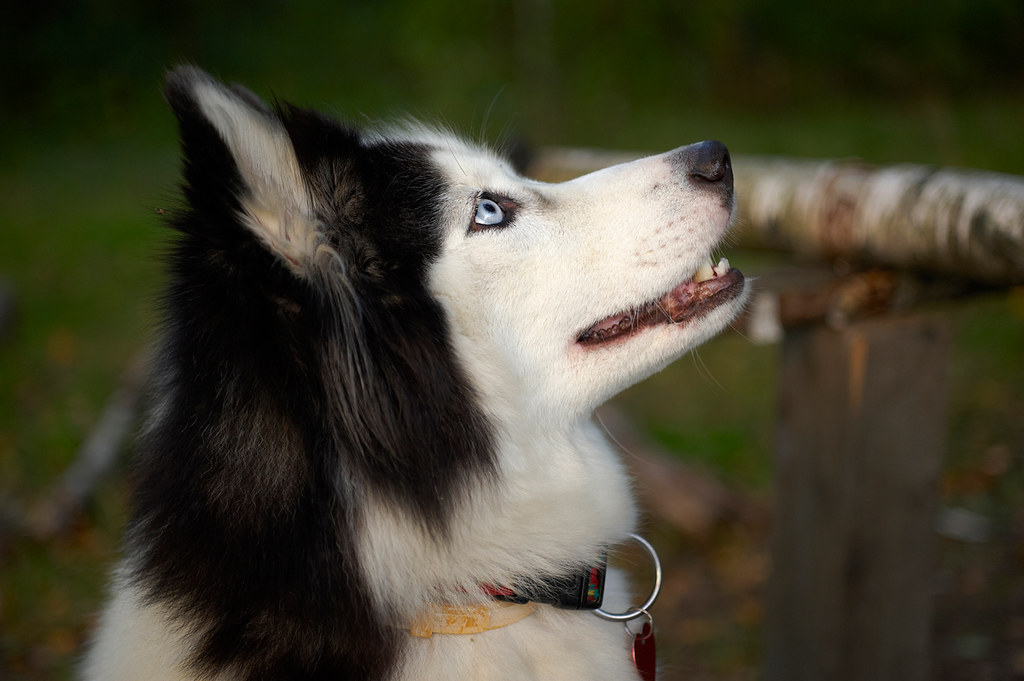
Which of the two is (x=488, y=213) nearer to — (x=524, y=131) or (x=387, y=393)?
(x=387, y=393)

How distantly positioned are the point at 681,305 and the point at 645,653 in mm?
785

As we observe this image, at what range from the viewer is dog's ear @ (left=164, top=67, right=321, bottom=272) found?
1415 millimetres

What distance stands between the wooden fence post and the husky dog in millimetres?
852

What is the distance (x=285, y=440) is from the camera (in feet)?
5.14

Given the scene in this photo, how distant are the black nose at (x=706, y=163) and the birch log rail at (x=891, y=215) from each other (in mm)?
811

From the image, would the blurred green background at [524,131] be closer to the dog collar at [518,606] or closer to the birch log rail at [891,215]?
the dog collar at [518,606]

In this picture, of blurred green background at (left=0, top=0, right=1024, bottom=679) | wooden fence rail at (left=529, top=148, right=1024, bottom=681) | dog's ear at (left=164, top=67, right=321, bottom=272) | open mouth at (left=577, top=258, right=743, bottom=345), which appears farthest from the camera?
blurred green background at (left=0, top=0, right=1024, bottom=679)

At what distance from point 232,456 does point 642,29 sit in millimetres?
11047

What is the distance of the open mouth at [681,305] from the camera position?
1.82 metres

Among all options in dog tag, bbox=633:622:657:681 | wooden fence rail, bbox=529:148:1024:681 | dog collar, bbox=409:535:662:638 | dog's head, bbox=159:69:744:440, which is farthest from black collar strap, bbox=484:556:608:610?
wooden fence rail, bbox=529:148:1024:681

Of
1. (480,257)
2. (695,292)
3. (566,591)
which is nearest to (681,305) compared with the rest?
(695,292)

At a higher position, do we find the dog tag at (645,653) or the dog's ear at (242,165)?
the dog's ear at (242,165)

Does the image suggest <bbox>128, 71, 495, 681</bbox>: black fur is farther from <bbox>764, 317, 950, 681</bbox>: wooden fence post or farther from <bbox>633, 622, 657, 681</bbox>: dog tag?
<bbox>764, 317, 950, 681</bbox>: wooden fence post

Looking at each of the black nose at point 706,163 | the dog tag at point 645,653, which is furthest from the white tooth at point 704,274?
the dog tag at point 645,653
